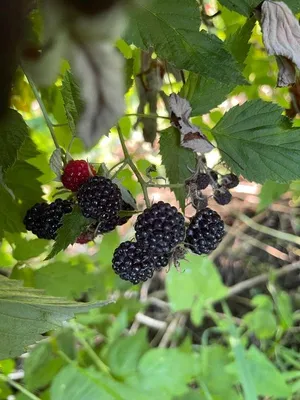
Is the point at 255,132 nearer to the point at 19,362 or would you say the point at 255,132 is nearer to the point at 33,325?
the point at 33,325

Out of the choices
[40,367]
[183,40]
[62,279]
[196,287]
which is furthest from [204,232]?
[196,287]

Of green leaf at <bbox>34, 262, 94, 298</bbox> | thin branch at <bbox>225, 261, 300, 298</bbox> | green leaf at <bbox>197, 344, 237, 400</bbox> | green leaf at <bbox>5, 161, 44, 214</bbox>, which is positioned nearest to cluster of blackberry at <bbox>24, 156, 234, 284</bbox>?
green leaf at <bbox>5, 161, 44, 214</bbox>

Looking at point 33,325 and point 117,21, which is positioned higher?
point 117,21

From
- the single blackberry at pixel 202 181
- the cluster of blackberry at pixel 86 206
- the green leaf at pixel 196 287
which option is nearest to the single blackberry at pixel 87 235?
the cluster of blackberry at pixel 86 206

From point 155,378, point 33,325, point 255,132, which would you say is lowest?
point 155,378

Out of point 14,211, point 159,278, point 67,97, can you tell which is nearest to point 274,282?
point 159,278

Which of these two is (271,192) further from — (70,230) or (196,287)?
→ (196,287)

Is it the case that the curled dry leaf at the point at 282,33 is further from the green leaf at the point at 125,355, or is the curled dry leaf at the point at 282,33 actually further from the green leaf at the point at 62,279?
the green leaf at the point at 125,355

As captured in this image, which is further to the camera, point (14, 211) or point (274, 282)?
point (274, 282)
